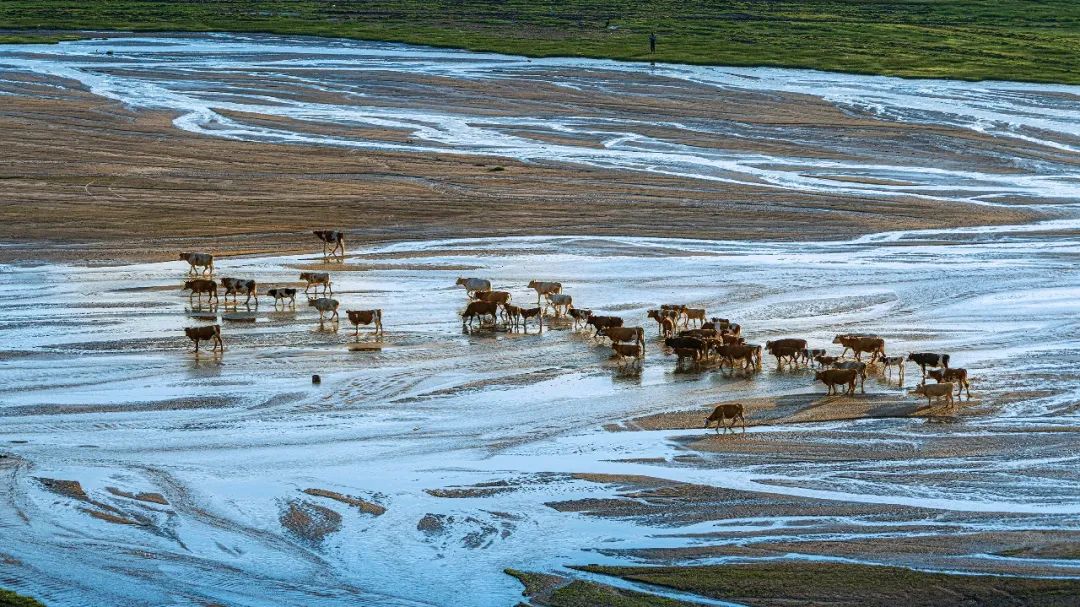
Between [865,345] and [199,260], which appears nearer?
[865,345]

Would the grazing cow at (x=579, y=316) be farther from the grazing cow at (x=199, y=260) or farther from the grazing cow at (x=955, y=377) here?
the grazing cow at (x=199, y=260)

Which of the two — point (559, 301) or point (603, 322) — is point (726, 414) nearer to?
point (603, 322)

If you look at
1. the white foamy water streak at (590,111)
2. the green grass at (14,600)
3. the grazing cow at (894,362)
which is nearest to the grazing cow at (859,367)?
→ the grazing cow at (894,362)

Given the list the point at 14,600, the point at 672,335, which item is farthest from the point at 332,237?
the point at 14,600

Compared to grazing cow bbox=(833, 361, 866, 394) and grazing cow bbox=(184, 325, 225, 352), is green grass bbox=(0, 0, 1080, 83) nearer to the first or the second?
grazing cow bbox=(833, 361, 866, 394)

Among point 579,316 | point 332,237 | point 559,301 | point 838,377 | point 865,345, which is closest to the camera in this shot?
point 838,377

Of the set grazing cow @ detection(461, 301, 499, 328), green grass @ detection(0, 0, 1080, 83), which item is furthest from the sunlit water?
green grass @ detection(0, 0, 1080, 83)

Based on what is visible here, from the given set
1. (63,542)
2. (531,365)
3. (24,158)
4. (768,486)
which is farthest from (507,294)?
(24,158)
